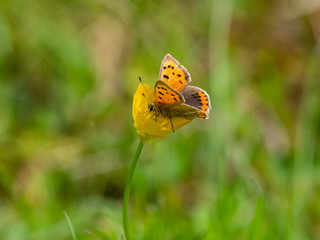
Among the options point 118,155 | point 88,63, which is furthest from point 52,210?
point 88,63

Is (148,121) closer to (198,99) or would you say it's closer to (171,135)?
(198,99)

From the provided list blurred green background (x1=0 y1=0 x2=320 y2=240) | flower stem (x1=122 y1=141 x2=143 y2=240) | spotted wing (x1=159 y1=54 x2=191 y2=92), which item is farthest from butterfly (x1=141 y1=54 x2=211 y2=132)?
blurred green background (x1=0 y1=0 x2=320 y2=240)

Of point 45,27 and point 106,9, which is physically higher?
point 106,9

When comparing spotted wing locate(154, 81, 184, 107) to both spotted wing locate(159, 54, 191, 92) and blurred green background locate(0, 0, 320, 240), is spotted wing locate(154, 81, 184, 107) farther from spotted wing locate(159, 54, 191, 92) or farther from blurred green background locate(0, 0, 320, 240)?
blurred green background locate(0, 0, 320, 240)

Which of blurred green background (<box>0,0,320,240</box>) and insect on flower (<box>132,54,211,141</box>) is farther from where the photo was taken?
blurred green background (<box>0,0,320,240</box>)

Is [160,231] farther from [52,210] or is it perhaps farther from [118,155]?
[118,155]

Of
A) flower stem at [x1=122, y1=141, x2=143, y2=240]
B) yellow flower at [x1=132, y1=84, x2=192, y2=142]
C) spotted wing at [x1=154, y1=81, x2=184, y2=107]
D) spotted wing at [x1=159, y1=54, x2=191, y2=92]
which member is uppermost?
spotted wing at [x1=159, y1=54, x2=191, y2=92]

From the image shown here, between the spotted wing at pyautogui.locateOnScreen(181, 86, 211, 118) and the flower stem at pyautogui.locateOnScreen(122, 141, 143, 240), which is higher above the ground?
the spotted wing at pyautogui.locateOnScreen(181, 86, 211, 118)
